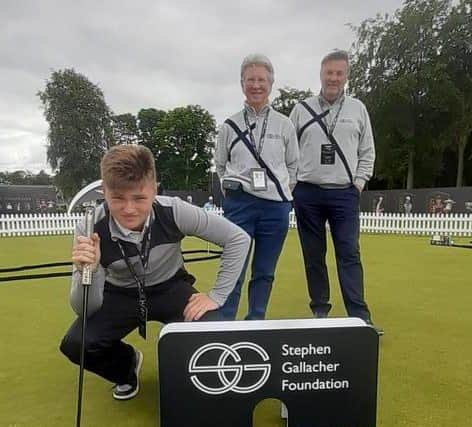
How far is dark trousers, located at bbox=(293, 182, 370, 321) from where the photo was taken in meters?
2.67

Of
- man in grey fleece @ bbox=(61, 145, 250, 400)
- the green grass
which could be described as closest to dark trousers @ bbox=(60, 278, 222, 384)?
man in grey fleece @ bbox=(61, 145, 250, 400)

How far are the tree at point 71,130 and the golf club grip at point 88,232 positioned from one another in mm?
28121

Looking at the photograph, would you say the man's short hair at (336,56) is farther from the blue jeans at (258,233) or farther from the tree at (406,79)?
the tree at (406,79)

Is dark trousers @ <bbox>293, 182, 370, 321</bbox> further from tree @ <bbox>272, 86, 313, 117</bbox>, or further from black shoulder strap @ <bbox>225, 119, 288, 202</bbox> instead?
tree @ <bbox>272, 86, 313, 117</bbox>

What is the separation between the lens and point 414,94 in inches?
828

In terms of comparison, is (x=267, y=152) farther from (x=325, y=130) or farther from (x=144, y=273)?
(x=144, y=273)

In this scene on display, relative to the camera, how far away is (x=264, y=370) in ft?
4.78

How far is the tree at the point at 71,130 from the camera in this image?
2842 centimetres

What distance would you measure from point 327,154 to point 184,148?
39572 millimetres

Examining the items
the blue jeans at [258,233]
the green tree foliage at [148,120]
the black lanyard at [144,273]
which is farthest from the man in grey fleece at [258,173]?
the green tree foliage at [148,120]

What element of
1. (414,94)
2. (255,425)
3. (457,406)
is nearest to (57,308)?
(255,425)

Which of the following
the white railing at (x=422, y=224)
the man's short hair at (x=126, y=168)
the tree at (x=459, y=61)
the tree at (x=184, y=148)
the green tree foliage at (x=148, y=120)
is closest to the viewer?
the man's short hair at (x=126, y=168)

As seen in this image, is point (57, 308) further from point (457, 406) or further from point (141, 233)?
point (457, 406)

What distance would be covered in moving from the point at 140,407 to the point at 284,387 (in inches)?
30.6
